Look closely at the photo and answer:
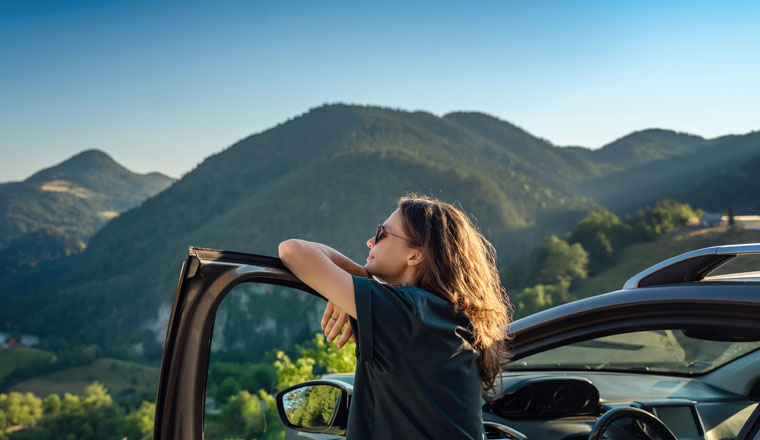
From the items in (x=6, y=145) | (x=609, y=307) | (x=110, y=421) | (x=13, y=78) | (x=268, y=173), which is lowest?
(x=110, y=421)

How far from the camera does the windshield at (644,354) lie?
55.1 inches

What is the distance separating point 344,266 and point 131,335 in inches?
2826

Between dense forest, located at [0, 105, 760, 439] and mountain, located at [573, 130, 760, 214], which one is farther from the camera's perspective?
mountain, located at [573, 130, 760, 214]

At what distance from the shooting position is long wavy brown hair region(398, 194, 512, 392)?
113 cm

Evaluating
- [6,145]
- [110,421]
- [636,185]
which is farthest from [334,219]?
[6,145]

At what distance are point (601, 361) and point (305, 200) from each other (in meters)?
68.9

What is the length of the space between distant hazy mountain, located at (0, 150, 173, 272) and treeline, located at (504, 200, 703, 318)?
276 ft

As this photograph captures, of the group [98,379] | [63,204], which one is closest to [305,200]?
[98,379]

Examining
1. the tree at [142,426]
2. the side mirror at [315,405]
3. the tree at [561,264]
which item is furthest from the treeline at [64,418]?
the side mirror at [315,405]

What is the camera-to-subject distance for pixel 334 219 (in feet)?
219

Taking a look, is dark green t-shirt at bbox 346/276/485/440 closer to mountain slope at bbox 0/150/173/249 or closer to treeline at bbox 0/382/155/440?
treeline at bbox 0/382/155/440

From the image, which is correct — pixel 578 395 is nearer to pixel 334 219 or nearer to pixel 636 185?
pixel 334 219

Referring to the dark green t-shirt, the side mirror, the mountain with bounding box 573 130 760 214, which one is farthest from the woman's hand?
the mountain with bounding box 573 130 760 214

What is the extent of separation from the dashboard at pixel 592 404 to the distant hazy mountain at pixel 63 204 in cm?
10517
